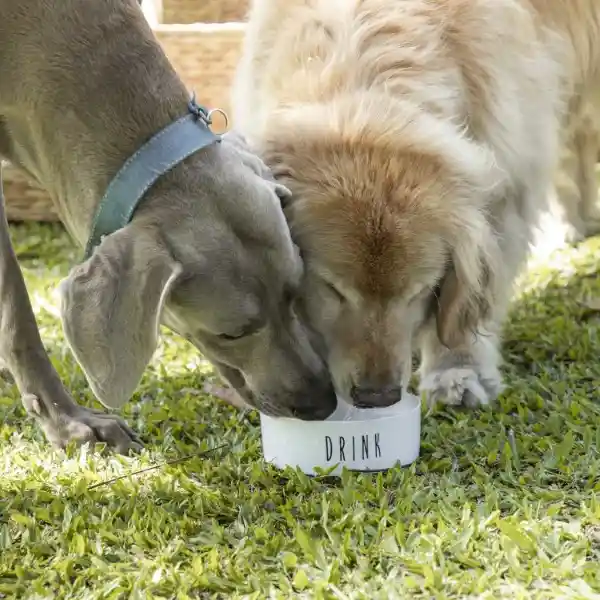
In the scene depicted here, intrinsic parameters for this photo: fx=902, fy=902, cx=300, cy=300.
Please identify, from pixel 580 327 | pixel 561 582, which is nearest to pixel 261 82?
pixel 580 327

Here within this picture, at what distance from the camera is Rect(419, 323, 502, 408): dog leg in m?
2.76

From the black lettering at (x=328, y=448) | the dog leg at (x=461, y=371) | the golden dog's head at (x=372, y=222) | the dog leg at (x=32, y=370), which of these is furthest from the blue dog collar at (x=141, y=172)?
the dog leg at (x=461, y=371)

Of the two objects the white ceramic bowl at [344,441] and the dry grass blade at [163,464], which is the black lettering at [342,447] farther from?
the dry grass blade at [163,464]

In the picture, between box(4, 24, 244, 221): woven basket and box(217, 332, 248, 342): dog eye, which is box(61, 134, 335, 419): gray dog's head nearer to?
box(217, 332, 248, 342): dog eye

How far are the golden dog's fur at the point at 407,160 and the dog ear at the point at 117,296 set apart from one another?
18.2 inches

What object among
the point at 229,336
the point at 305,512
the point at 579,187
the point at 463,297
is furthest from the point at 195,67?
the point at 305,512

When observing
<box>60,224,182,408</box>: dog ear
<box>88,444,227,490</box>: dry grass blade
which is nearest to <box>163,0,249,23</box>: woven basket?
<box>88,444,227,490</box>: dry grass blade

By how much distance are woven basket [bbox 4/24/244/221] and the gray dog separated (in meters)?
2.15

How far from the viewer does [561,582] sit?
180 centimetres

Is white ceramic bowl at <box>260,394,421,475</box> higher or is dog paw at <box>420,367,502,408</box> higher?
white ceramic bowl at <box>260,394,421,475</box>

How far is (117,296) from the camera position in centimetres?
199

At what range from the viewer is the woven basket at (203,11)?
5.11 m

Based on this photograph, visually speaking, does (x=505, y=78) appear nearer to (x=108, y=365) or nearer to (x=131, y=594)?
(x=108, y=365)

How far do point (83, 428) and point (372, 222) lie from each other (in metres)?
0.99
